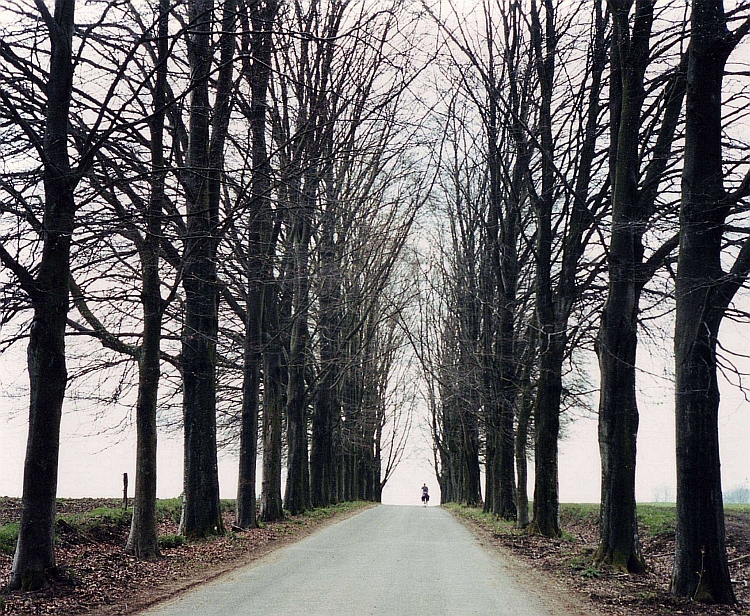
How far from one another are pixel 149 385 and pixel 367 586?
535 cm

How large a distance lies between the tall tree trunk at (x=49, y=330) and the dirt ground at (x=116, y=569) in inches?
19.2

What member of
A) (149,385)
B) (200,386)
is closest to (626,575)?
(149,385)

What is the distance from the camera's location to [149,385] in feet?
44.5

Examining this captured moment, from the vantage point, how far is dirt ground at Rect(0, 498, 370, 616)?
8.84m

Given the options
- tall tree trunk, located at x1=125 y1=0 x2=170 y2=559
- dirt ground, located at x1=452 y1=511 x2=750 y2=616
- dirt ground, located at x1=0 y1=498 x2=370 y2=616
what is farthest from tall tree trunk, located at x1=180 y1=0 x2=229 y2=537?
dirt ground, located at x1=452 y1=511 x2=750 y2=616

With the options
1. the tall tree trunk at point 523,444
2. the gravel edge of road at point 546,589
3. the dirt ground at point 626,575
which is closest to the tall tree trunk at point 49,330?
the gravel edge of road at point 546,589

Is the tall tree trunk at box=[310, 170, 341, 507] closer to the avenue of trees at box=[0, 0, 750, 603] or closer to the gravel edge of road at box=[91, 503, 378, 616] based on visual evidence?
the avenue of trees at box=[0, 0, 750, 603]

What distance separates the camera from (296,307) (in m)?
24.0

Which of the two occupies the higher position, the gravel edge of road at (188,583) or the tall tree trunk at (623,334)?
the tall tree trunk at (623,334)

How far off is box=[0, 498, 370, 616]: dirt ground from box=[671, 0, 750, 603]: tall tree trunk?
631 centimetres

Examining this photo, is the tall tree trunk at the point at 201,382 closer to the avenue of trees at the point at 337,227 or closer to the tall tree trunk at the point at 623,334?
the avenue of trees at the point at 337,227

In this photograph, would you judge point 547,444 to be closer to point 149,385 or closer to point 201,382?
point 201,382

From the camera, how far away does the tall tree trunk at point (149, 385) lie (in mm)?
12969

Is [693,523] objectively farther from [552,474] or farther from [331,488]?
[331,488]
